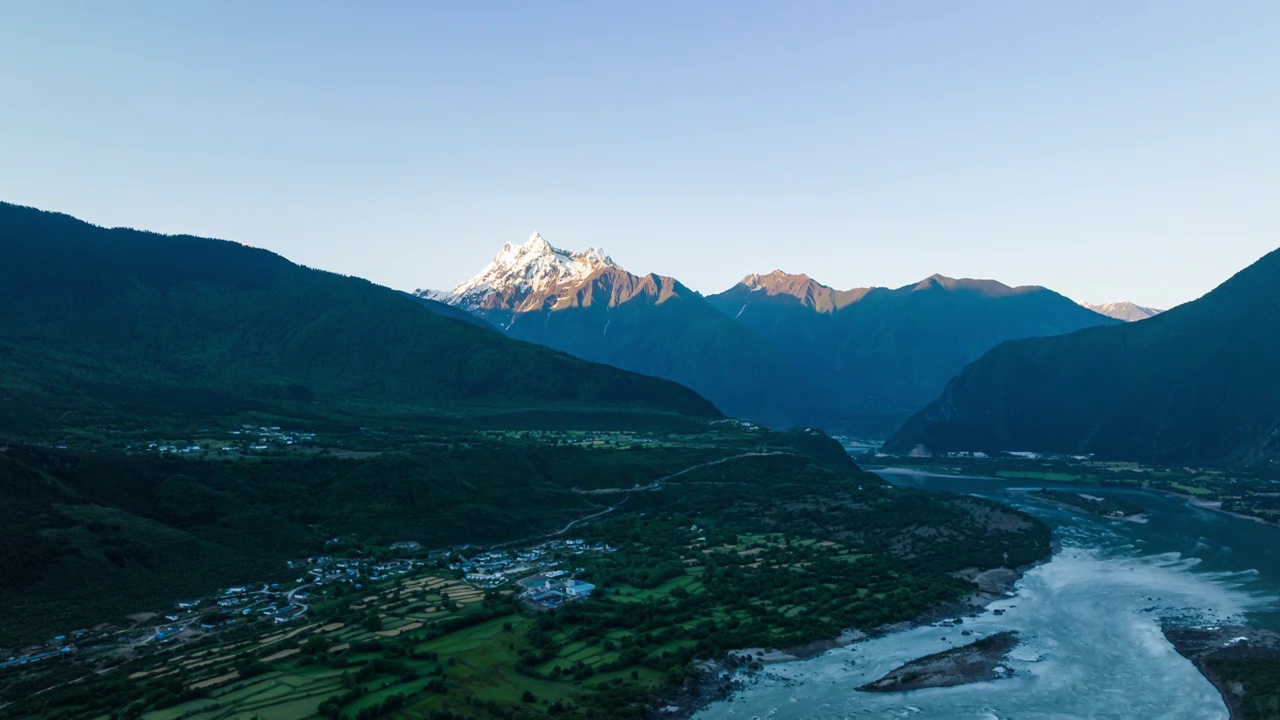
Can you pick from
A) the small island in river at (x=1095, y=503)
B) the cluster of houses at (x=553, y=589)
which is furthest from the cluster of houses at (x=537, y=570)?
the small island in river at (x=1095, y=503)

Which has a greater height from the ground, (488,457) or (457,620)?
(488,457)

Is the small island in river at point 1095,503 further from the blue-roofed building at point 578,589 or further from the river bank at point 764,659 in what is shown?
the blue-roofed building at point 578,589

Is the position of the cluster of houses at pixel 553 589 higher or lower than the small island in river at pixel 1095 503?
lower

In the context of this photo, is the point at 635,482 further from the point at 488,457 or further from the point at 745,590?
the point at 745,590

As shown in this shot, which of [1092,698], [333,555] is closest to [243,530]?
[333,555]

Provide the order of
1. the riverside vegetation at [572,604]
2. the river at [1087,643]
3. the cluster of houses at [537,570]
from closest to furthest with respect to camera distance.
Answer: the riverside vegetation at [572,604] < the river at [1087,643] < the cluster of houses at [537,570]

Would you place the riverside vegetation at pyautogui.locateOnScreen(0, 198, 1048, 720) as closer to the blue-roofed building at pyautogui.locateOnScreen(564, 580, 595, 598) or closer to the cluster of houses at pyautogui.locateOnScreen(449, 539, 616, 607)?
the blue-roofed building at pyautogui.locateOnScreen(564, 580, 595, 598)

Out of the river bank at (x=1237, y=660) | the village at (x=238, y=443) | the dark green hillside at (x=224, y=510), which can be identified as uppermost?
the village at (x=238, y=443)
